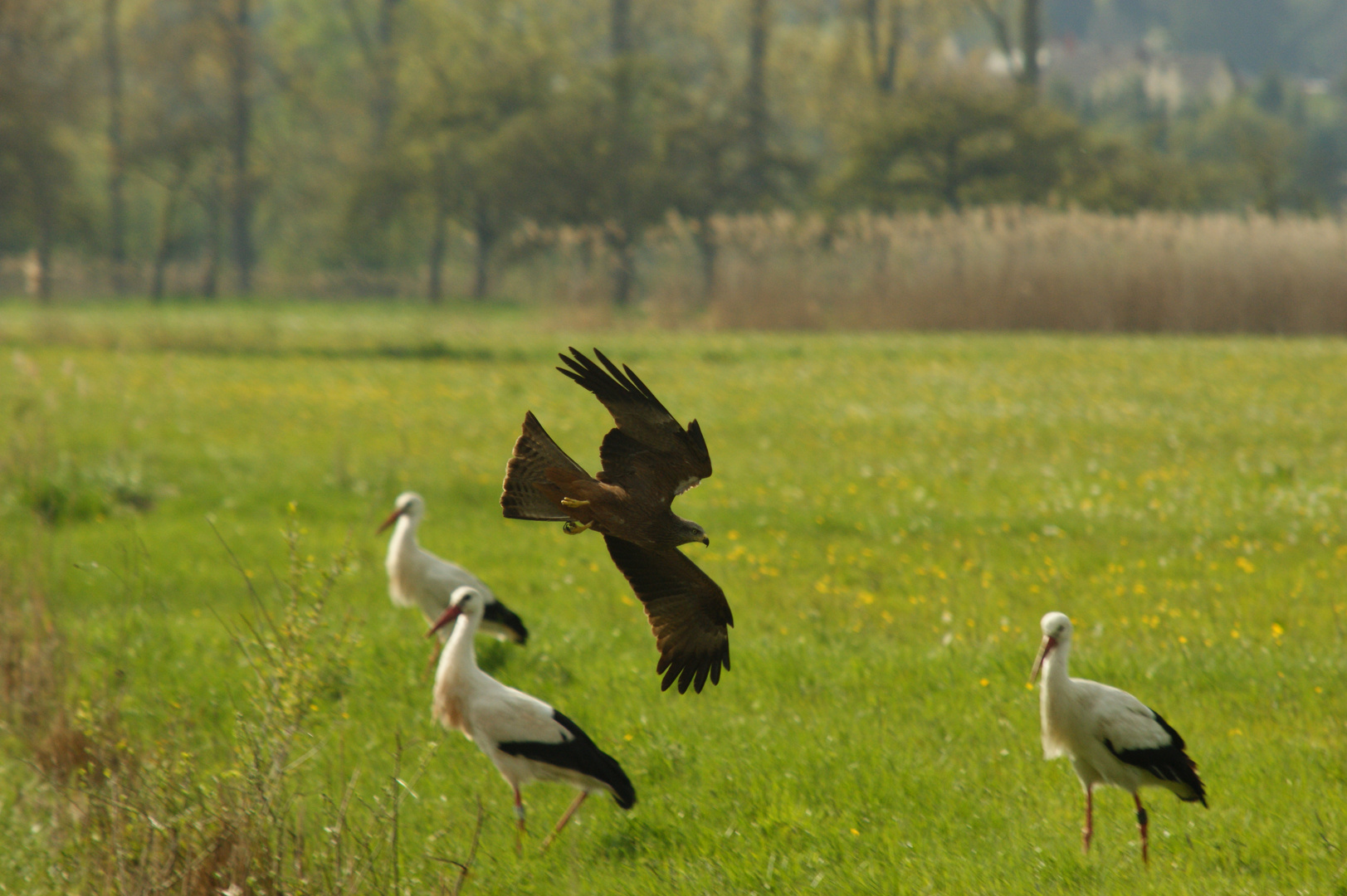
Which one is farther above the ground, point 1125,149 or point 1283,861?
point 1125,149

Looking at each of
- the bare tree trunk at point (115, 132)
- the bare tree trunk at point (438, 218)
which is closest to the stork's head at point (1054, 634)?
the bare tree trunk at point (438, 218)

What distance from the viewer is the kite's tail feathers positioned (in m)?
4.02

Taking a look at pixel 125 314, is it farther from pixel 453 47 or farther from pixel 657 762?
pixel 657 762

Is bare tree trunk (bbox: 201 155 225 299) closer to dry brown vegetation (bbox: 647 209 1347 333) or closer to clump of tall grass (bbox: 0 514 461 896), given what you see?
dry brown vegetation (bbox: 647 209 1347 333)

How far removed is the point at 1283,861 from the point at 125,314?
36447 mm

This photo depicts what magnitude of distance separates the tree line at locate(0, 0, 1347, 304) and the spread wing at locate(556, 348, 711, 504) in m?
26.6

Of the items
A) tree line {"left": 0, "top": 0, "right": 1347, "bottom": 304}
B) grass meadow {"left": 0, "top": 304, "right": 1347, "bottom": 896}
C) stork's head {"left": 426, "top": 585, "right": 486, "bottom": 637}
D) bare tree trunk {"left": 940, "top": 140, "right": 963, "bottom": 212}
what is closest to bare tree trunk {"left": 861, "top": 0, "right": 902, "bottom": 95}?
tree line {"left": 0, "top": 0, "right": 1347, "bottom": 304}

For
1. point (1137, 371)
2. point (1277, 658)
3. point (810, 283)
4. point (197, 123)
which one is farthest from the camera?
point (197, 123)

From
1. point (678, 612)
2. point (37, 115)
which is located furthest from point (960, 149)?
point (678, 612)

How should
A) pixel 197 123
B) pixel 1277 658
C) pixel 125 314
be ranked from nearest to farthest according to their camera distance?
1. pixel 1277 658
2. pixel 125 314
3. pixel 197 123

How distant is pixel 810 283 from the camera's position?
28.7m

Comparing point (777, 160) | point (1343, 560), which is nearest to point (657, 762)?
point (1343, 560)

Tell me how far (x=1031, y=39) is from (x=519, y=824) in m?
39.2

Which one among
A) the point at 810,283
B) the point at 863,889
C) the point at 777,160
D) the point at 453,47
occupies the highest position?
the point at 453,47
